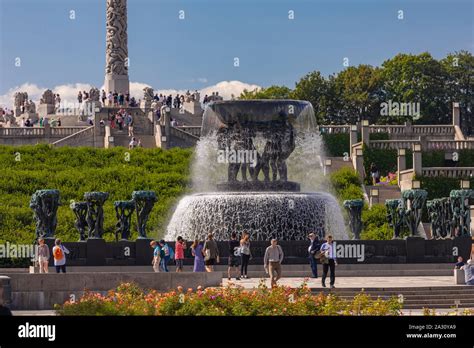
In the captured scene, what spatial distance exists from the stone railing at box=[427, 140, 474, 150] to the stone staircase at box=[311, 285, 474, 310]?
39.0 meters

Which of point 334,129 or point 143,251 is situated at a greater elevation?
point 334,129

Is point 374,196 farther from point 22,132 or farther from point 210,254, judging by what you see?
point 210,254

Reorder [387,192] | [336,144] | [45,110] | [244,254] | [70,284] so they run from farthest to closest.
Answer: [45,110] < [336,144] < [387,192] < [244,254] < [70,284]

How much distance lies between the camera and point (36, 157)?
71750 mm

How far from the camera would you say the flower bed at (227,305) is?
26688 millimetres

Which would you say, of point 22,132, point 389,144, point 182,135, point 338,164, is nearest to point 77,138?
point 22,132

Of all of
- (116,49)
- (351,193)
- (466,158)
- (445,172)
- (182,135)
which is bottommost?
(351,193)

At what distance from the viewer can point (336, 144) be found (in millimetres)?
77562

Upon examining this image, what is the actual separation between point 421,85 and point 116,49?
21355 mm

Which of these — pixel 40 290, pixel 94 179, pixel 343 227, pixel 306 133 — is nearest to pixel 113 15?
pixel 94 179

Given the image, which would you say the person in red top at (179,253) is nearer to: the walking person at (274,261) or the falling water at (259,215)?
the walking person at (274,261)

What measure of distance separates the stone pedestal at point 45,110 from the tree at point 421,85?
22.9 metres

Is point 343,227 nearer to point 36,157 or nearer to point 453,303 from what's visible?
point 453,303

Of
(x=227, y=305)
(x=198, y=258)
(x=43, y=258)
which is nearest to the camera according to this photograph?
(x=227, y=305)
